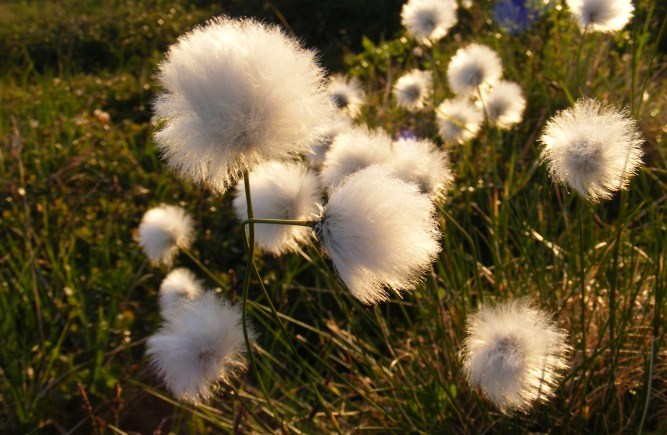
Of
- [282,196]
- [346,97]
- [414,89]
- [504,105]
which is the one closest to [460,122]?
[504,105]

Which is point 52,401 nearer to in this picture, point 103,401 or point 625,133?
point 103,401

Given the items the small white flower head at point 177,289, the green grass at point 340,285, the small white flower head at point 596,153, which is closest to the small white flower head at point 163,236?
the small white flower head at point 177,289

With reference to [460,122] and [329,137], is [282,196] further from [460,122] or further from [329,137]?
[460,122]

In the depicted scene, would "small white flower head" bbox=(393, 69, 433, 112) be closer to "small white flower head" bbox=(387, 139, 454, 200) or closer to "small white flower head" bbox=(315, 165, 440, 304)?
"small white flower head" bbox=(387, 139, 454, 200)

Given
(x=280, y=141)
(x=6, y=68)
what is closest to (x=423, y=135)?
(x=280, y=141)

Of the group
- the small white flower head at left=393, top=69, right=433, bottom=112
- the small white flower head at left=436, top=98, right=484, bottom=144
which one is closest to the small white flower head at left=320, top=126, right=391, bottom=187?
the small white flower head at left=436, top=98, right=484, bottom=144

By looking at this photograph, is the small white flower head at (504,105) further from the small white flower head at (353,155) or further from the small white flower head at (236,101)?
the small white flower head at (236,101)
